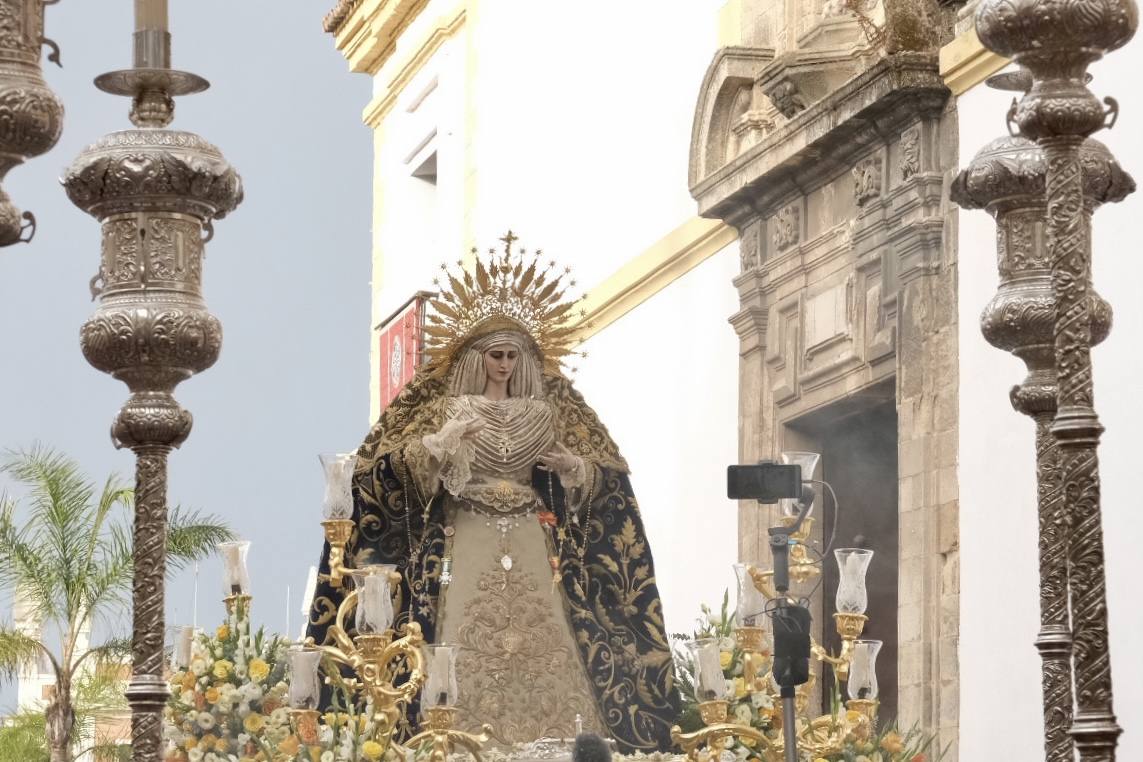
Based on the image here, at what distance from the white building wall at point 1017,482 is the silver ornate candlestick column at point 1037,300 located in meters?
3.11

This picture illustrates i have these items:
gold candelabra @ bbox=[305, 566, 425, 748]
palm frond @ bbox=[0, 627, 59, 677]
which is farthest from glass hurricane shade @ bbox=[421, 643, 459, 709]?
palm frond @ bbox=[0, 627, 59, 677]

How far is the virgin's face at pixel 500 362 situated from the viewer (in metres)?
9.73

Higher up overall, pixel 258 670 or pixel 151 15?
pixel 151 15

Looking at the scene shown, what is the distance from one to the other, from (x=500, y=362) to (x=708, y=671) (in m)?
2.23

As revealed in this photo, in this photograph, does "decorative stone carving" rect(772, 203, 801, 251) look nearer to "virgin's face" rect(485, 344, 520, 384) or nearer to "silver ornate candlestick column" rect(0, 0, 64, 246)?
"virgin's face" rect(485, 344, 520, 384)

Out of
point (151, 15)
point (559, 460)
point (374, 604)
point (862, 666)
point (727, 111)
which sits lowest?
point (862, 666)

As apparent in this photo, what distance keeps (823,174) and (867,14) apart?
896 millimetres

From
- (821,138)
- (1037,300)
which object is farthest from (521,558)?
(821,138)

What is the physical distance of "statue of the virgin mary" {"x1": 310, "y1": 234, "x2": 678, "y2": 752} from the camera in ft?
31.1

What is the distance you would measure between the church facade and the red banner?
0.73m

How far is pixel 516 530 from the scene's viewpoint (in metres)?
9.68

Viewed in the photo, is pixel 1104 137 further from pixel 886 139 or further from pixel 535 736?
pixel 535 736

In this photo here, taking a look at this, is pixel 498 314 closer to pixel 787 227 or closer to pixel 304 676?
pixel 304 676

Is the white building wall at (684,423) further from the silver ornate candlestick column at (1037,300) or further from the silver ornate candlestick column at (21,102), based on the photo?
the silver ornate candlestick column at (21,102)
